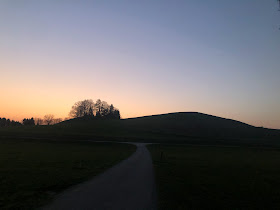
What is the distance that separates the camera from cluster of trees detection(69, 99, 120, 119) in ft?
457

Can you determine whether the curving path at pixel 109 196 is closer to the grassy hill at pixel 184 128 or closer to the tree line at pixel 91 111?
the grassy hill at pixel 184 128

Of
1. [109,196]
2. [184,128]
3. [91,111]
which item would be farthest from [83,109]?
[109,196]

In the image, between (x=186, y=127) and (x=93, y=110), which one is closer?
(x=186, y=127)

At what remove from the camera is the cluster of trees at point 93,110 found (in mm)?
139250

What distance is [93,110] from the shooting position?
14888 cm

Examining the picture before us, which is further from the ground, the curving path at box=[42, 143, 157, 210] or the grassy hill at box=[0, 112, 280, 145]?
the grassy hill at box=[0, 112, 280, 145]

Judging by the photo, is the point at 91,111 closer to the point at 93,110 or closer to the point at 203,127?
the point at 93,110

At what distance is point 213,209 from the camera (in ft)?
31.2

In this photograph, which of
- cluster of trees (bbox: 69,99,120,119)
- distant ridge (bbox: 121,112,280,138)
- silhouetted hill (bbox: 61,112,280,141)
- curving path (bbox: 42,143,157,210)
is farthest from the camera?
cluster of trees (bbox: 69,99,120,119)

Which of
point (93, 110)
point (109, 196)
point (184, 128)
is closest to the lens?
point (109, 196)

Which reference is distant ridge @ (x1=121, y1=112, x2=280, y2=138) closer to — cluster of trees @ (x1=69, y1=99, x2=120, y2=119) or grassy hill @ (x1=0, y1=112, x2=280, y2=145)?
grassy hill @ (x1=0, y1=112, x2=280, y2=145)

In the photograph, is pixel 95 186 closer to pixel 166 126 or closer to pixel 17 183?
pixel 17 183

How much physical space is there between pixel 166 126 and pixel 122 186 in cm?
11019

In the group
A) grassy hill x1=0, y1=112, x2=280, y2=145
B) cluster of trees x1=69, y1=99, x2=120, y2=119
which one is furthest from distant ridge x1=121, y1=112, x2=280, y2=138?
cluster of trees x1=69, y1=99, x2=120, y2=119
